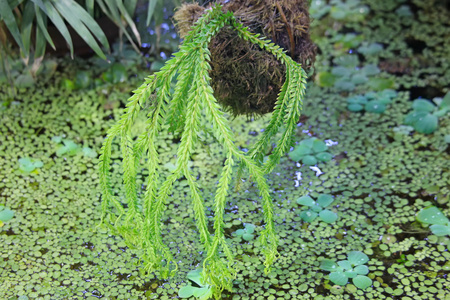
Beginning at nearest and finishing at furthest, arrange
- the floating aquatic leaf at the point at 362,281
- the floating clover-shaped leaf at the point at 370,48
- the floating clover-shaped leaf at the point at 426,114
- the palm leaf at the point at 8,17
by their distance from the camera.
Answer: the floating aquatic leaf at the point at 362,281 → the palm leaf at the point at 8,17 → the floating clover-shaped leaf at the point at 426,114 → the floating clover-shaped leaf at the point at 370,48

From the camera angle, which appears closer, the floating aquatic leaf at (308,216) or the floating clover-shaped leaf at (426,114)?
the floating aquatic leaf at (308,216)

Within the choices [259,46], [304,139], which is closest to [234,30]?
[259,46]

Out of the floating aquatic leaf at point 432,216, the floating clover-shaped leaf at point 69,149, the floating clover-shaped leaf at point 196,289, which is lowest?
the floating clover-shaped leaf at point 196,289

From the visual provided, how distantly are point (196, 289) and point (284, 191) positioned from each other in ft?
2.21

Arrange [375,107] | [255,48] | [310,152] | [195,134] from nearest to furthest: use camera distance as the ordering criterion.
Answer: [195,134] → [255,48] → [310,152] → [375,107]

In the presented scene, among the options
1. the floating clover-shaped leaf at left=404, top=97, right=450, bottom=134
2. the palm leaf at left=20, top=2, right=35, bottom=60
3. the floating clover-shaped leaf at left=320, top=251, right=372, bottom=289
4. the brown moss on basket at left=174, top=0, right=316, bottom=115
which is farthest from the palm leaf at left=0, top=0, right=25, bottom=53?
the floating clover-shaped leaf at left=404, top=97, right=450, bottom=134

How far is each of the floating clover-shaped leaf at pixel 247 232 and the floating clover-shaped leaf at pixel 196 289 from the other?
0.89 feet

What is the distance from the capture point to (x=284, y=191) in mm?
2387

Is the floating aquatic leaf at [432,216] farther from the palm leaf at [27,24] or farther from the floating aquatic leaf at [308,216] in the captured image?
the palm leaf at [27,24]

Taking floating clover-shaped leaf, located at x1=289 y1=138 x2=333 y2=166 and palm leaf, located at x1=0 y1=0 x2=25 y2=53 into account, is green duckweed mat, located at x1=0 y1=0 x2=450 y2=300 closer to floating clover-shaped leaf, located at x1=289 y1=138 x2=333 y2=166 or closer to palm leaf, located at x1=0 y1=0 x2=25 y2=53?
floating clover-shaped leaf, located at x1=289 y1=138 x2=333 y2=166

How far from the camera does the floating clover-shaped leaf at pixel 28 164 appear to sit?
8.05 ft

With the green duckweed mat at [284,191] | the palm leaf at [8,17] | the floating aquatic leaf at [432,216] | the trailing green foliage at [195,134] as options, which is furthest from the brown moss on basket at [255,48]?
the palm leaf at [8,17]

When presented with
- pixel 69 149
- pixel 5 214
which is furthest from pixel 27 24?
pixel 5 214

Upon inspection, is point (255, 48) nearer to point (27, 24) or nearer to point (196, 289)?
point (196, 289)
